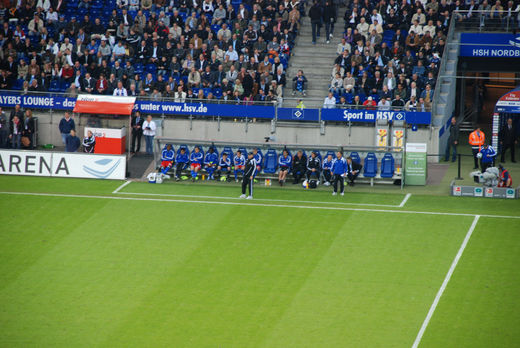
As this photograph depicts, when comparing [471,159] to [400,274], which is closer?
[400,274]

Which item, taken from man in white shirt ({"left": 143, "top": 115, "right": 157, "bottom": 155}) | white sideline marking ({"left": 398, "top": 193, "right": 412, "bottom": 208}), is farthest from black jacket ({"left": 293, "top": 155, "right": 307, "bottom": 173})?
man in white shirt ({"left": 143, "top": 115, "right": 157, "bottom": 155})

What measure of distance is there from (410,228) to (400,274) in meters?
4.20

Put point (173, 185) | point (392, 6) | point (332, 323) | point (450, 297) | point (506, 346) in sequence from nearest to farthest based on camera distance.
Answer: point (506, 346) → point (332, 323) → point (450, 297) → point (173, 185) → point (392, 6)

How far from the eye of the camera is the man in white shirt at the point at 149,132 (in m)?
36.2

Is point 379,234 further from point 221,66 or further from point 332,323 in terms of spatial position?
point 221,66

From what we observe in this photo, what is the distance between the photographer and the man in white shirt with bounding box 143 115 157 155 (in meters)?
36.2

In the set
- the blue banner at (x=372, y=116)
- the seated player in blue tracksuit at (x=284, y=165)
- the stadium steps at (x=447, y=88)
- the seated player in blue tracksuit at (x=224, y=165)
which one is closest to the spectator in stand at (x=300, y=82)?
the blue banner at (x=372, y=116)

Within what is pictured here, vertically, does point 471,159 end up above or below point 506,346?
above

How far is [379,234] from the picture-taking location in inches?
1035

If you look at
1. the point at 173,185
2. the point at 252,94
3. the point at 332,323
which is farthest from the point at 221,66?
the point at 332,323

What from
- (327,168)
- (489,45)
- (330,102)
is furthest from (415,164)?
(489,45)

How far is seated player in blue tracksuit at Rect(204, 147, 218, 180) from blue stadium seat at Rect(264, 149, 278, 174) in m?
2.03

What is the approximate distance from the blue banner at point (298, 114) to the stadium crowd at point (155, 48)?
115cm

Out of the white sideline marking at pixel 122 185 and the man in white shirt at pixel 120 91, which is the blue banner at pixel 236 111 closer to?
the man in white shirt at pixel 120 91
